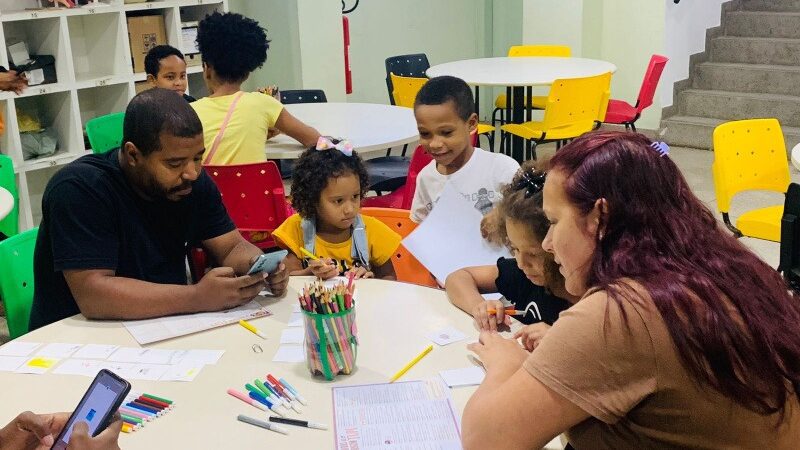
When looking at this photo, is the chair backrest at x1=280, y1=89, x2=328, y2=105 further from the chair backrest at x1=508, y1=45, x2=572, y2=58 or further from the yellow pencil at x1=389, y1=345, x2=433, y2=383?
the yellow pencil at x1=389, y1=345, x2=433, y2=383

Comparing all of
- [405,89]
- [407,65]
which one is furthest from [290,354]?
[407,65]

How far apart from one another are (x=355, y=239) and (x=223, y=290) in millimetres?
623

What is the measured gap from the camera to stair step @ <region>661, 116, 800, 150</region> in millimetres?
6957

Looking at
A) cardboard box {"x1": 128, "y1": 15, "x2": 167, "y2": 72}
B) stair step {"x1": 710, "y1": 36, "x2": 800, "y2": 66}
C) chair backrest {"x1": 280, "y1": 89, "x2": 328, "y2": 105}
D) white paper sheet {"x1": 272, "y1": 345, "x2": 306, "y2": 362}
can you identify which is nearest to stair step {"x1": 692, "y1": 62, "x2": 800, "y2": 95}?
stair step {"x1": 710, "y1": 36, "x2": 800, "y2": 66}

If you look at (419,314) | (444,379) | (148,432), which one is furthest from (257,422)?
(419,314)

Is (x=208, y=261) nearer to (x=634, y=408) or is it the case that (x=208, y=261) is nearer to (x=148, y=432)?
(x=148, y=432)

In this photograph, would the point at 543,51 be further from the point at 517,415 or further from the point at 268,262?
the point at 517,415

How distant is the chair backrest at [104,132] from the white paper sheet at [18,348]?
97.9 inches

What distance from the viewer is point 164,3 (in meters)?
5.27

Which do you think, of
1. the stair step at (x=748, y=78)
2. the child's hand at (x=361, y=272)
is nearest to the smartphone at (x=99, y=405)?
the child's hand at (x=361, y=272)

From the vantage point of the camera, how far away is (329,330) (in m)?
1.58

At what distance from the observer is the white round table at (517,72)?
5.20 m

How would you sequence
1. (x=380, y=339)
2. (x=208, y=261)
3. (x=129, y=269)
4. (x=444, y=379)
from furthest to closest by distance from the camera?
1. (x=208, y=261)
2. (x=129, y=269)
3. (x=380, y=339)
4. (x=444, y=379)

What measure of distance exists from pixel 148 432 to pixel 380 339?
56cm
